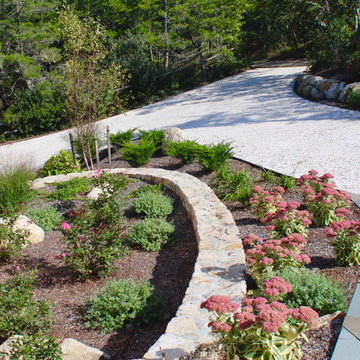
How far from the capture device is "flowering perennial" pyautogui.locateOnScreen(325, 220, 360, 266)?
129 inches

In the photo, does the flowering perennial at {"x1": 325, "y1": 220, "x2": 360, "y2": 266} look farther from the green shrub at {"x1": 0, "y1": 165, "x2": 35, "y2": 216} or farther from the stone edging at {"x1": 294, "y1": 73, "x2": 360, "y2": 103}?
the stone edging at {"x1": 294, "y1": 73, "x2": 360, "y2": 103}

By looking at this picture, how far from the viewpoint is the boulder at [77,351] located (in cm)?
262

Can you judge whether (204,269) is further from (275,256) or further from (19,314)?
(19,314)

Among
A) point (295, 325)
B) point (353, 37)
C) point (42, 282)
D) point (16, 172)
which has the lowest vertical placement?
point (42, 282)

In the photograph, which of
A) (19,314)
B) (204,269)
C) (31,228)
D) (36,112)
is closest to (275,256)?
(204,269)

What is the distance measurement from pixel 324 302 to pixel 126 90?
14.4 m

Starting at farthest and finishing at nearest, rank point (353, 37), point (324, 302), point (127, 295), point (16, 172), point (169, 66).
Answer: point (169, 66) < point (353, 37) < point (16, 172) < point (127, 295) < point (324, 302)

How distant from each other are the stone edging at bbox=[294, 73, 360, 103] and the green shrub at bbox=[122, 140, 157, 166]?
5.59 meters

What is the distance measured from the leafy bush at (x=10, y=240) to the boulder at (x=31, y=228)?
196 millimetres

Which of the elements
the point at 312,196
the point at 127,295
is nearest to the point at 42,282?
the point at 127,295

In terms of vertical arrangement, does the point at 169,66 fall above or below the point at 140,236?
above

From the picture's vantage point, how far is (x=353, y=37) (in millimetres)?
12383

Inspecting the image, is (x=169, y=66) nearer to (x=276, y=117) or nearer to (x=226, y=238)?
(x=276, y=117)

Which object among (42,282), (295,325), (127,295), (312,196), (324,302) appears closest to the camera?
(295,325)
